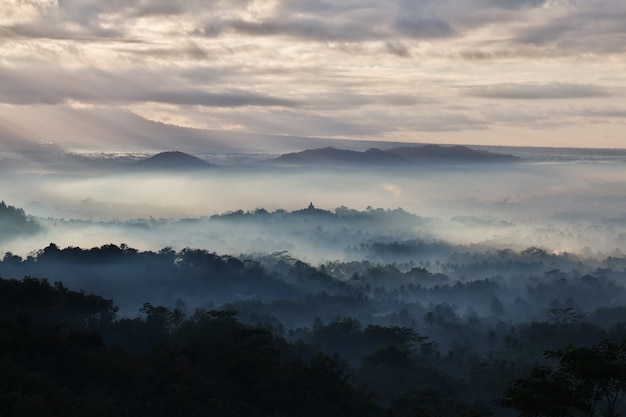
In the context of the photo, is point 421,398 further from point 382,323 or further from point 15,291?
point 382,323

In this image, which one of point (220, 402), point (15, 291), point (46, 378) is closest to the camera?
point (46, 378)

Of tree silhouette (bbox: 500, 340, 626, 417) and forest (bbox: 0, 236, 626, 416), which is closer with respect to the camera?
tree silhouette (bbox: 500, 340, 626, 417)

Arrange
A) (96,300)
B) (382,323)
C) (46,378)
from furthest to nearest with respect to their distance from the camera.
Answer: (382,323)
(96,300)
(46,378)

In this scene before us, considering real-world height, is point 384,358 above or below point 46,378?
below

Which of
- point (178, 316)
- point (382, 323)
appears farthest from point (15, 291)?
point (382, 323)

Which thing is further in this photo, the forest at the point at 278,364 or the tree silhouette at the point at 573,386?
the forest at the point at 278,364

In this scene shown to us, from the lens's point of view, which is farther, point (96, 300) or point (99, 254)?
point (99, 254)

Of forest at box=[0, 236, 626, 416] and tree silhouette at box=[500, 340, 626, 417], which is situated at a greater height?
tree silhouette at box=[500, 340, 626, 417]

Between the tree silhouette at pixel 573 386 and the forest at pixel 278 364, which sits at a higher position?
the tree silhouette at pixel 573 386

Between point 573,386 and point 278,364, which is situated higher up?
point 573,386

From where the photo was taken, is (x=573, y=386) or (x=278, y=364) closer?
(x=573, y=386)
